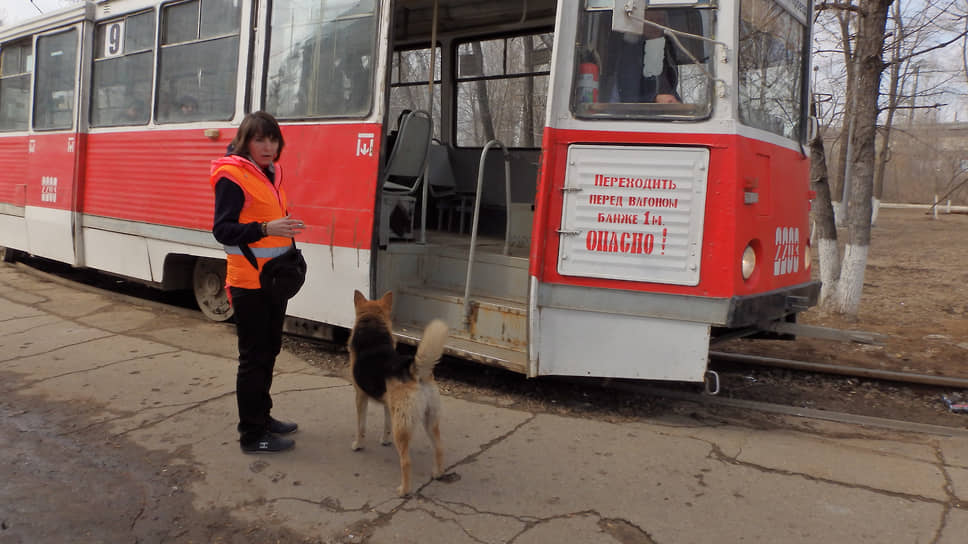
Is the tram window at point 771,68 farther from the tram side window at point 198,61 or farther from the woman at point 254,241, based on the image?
the tram side window at point 198,61

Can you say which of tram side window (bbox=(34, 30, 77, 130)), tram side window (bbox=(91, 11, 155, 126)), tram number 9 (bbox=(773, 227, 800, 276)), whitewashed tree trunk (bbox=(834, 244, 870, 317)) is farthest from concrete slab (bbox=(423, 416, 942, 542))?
tram side window (bbox=(34, 30, 77, 130))

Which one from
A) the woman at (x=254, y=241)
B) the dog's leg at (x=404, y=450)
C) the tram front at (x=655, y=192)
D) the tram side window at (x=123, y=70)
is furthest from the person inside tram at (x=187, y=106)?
the dog's leg at (x=404, y=450)

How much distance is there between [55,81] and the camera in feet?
27.0

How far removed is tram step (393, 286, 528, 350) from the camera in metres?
4.72

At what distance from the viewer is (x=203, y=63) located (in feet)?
20.7

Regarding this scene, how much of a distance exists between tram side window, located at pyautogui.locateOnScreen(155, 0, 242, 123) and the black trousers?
2.97 m

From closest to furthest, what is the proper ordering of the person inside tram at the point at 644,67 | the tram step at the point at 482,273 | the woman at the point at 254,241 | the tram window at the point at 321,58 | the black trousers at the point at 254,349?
the woman at the point at 254,241 < the black trousers at the point at 254,349 < the person inside tram at the point at 644,67 < the tram step at the point at 482,273 < the tram window at the point at 321,58

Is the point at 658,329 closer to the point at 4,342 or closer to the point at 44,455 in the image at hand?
the point at 44,455

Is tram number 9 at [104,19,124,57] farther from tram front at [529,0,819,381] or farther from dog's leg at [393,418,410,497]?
dog's leg at [393,418,410,497]

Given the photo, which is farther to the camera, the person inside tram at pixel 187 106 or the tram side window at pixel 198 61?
the person inside tram at pixel 187 106

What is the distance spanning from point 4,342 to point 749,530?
6248 millimetres

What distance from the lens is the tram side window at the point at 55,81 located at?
7.92 metres

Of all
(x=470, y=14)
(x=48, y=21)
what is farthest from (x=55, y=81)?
(x=470, y=14)

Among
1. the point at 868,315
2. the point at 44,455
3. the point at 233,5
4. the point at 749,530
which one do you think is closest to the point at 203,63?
the point at 233,5
